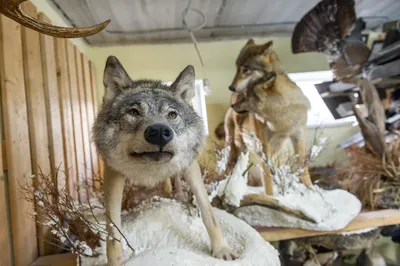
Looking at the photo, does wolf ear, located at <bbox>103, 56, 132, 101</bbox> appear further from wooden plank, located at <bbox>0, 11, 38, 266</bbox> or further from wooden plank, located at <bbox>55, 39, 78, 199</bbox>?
wooden plank, located at <bbox>55, 39, 78, 199</bbox>

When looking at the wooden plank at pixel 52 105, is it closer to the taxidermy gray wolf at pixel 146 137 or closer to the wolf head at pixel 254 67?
the taxidermy gray wolf at pixel 146 137

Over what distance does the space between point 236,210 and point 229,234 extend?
0.89 ft

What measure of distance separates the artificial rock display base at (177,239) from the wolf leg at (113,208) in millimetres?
42

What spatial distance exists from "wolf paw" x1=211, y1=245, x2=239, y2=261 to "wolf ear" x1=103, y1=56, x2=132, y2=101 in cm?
46

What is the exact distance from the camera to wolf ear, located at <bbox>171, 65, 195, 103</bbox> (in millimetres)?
786

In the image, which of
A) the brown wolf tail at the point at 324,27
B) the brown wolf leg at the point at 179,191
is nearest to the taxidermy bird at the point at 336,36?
the brown wolf tail at the point at 324,27

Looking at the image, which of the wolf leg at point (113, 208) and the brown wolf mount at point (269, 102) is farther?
the brown wolf mount at point (269, 102)

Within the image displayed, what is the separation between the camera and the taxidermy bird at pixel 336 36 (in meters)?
1.55

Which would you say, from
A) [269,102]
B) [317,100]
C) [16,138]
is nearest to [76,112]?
[16,138]

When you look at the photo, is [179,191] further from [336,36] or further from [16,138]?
[336,36]

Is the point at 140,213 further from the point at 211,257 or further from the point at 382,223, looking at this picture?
the point at 382,223

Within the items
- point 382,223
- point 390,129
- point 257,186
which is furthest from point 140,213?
point 390,129

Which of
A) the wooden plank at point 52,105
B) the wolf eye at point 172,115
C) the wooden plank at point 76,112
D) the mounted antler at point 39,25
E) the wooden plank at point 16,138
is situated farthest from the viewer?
the wooden plank at point 76,112

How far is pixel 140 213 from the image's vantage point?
1017mm
